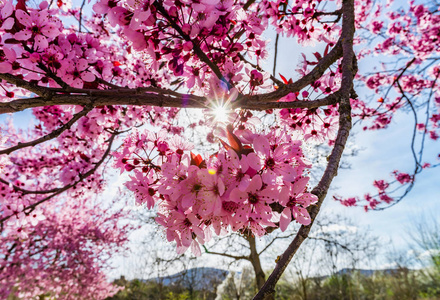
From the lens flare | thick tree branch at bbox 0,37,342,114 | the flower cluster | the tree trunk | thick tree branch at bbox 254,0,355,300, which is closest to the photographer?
thick tree branch at bbox 254,0,355,300

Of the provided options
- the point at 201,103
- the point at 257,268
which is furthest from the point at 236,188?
the point at 257,268

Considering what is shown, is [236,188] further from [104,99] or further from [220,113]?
[104,99]

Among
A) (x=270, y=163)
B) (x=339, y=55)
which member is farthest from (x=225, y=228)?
(x=339, y=55)

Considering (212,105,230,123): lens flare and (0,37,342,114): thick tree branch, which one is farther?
(212,105,230,123): lens flare

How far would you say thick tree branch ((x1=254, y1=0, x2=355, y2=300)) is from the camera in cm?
83

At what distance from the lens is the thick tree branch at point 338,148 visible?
83cm

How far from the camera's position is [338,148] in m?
1.27

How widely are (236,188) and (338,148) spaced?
0.68m

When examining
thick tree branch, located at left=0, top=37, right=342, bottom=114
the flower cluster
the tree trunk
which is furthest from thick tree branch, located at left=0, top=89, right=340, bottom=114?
the tree trunk

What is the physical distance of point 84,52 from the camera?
1731 millimetres

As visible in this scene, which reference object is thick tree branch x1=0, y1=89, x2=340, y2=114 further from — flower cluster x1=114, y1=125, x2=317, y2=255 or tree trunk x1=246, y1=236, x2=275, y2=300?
tree trunk x1=246, y1=236, x2=275, y2=300

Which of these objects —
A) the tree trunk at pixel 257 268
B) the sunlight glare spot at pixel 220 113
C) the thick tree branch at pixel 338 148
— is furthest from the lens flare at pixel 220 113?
the tree trunk at pixel 257 268

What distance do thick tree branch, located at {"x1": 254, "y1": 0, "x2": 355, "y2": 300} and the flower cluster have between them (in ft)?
0.32

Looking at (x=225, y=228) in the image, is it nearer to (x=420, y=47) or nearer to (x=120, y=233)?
(x=420, y=47)
